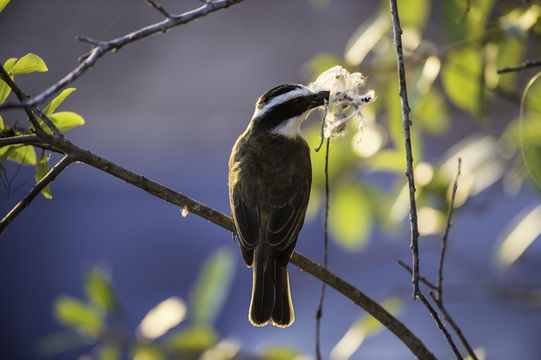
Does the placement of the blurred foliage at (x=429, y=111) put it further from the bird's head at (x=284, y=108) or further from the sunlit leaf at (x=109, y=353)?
the sunlit leaf at (x=109, y=353)

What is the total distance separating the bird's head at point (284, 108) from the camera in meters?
2.20

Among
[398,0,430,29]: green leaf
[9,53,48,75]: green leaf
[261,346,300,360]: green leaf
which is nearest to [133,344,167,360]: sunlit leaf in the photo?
[261,346,300,360]: green leaf

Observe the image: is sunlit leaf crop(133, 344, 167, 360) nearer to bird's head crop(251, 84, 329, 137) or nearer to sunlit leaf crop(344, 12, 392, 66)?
bird's head crop(251, 84, 329, 137)

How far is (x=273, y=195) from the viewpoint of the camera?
2.28m

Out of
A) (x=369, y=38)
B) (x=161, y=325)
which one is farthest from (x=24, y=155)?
(x=369, y=38)

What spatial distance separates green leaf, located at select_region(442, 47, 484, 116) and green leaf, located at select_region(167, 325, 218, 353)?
4.04ft

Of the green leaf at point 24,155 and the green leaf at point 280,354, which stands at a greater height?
the green leaf at point 280,354

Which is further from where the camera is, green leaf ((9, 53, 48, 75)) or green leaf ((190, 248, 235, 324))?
green leaf ((190, 248, 235, 324))

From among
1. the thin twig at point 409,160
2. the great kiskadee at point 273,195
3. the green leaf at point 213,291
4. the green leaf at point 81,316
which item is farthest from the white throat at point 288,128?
the thin twig at point 409,160

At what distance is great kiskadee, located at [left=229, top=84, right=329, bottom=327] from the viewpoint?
217 cm

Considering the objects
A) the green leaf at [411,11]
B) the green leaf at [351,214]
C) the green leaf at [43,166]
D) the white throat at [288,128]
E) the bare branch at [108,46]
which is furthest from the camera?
the green leaf at [351,214]

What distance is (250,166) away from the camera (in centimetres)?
235

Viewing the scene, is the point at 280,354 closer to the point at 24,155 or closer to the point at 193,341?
the point at 193,341

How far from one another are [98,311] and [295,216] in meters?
0.89
